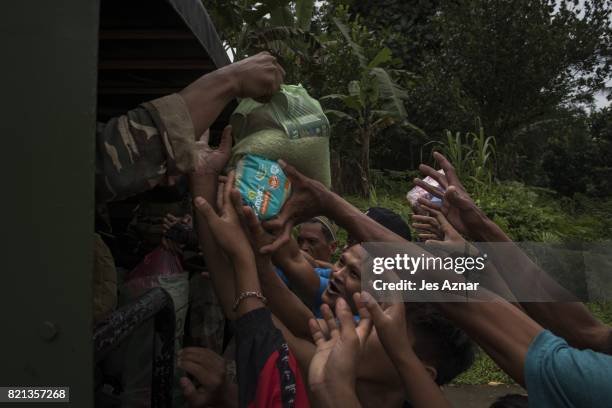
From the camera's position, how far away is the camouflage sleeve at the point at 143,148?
1.18 meters

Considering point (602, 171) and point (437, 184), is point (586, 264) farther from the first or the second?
point (602, 171)

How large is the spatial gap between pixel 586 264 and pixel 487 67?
882 centimetres

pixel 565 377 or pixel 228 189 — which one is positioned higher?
pixel 228 189

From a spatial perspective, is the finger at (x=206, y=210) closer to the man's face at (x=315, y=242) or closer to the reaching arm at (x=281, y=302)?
the reaching arm at (x=281, y=302)

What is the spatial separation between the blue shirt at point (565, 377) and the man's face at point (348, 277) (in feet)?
1.72

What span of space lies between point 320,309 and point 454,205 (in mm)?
610

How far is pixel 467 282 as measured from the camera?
1.56m

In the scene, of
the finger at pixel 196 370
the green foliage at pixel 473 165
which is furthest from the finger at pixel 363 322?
the green foliage at pixel 473 165

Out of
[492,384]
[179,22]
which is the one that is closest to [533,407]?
[179,22]

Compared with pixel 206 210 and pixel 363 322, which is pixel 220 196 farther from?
pixel 363 322

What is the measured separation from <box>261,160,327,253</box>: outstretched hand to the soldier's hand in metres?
0.22

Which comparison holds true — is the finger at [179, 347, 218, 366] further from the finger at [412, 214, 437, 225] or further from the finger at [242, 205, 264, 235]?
the finger at [412, 214, 437, 225]

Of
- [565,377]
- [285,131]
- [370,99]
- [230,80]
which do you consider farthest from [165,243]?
[370,99]

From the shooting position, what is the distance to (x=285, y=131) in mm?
1688
